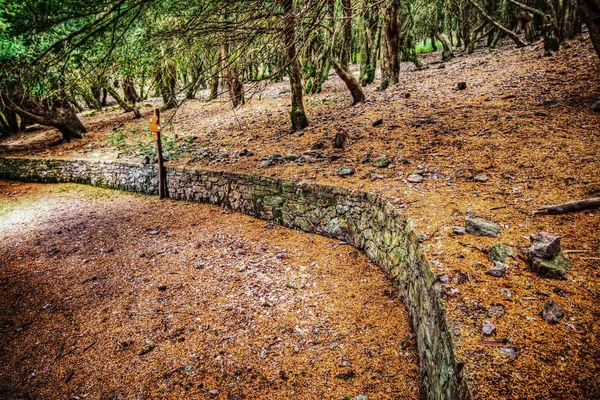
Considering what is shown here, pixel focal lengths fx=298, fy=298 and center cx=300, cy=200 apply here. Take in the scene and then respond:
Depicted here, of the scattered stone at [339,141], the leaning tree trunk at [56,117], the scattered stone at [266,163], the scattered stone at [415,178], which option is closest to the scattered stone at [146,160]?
the scattered stone at [266,163]

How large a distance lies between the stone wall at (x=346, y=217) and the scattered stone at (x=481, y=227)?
573 mm

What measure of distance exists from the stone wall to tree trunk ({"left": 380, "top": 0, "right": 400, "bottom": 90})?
667 cm

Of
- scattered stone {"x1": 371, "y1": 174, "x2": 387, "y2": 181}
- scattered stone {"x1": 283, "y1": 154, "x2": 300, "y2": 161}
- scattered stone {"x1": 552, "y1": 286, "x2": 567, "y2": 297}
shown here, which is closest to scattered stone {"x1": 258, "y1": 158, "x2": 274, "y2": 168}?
scattered stone {"x1": 283, "y1": 154, "x2": 300, "y2": 161}

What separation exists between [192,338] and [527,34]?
1566 centimetres

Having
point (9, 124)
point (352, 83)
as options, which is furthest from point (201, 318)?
point (9, 124)

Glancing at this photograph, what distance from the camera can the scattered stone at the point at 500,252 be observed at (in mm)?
2619

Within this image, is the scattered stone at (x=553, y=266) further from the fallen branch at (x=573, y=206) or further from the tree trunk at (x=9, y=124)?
the tree trunk at (x=9, y=124)

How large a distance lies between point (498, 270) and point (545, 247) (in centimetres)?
38

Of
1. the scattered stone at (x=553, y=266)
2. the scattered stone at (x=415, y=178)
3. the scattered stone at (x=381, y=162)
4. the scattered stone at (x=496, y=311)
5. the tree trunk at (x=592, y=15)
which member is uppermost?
the tree trunk at (x=592, y=15)

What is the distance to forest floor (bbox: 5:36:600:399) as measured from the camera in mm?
1834

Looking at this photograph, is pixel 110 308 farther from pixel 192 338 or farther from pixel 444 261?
pixel 444 261

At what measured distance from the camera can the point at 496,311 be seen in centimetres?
213

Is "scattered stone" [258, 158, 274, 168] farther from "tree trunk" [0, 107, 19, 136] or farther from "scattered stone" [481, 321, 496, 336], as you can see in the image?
"tree trunk" [0, 107, 19, 136]

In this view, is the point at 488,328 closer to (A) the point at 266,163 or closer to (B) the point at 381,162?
(B) the point at 381,162
